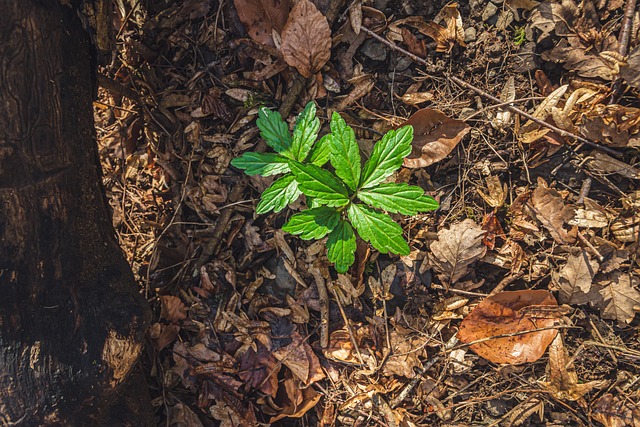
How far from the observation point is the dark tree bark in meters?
1.72

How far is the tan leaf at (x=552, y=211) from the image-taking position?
2.38 metres

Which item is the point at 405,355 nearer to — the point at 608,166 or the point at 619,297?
the point at 619,297

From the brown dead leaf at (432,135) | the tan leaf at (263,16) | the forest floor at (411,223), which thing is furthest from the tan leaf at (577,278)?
the tan leaf at (263,16)

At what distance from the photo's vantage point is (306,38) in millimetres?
2408

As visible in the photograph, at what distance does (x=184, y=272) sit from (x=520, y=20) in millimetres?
2383

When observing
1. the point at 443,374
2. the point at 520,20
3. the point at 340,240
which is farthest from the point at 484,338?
the point at 520,20

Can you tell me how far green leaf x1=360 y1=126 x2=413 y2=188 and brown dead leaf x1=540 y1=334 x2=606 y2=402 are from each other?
132cm

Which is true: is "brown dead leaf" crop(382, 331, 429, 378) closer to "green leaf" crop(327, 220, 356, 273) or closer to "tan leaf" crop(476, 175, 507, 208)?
"green leaf" crop(327, 220, 356, 273)

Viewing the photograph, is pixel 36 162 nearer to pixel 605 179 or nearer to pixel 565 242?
pixel 565 242

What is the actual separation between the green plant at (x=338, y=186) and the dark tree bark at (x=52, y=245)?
77 centimetres

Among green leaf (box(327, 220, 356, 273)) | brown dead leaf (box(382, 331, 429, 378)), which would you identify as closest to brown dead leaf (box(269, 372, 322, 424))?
brown dead leaf (box(382, 331, 429, 378))

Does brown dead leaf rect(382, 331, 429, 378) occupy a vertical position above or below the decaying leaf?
below

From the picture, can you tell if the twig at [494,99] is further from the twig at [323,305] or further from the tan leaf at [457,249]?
the twig at [323,305]

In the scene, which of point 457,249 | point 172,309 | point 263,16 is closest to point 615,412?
point 457,249
